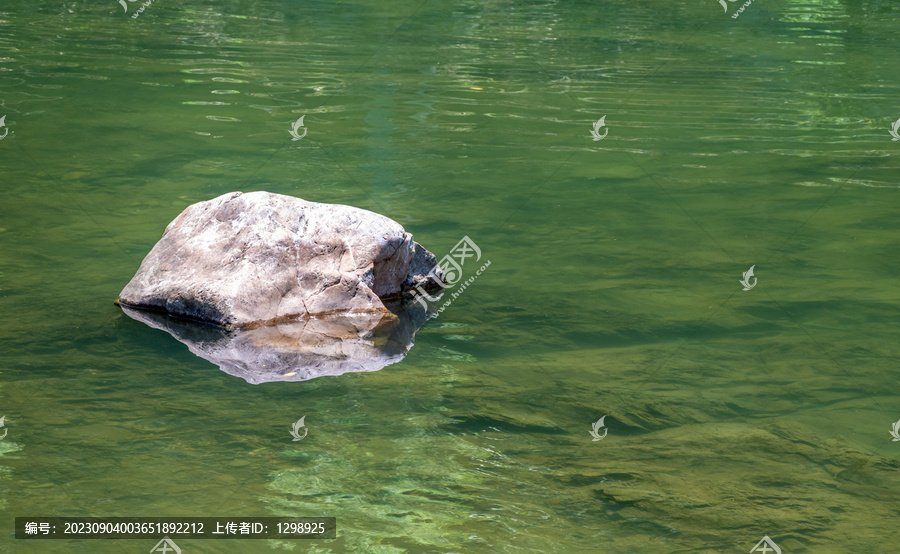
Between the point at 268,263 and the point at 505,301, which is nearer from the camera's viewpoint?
the point at 268,263

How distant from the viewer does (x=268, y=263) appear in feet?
20.0

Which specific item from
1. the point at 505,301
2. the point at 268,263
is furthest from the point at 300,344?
the point at 505,301

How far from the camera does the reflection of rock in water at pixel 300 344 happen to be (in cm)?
544

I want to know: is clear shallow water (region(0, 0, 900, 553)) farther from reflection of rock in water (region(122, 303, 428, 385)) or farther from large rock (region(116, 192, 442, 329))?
large rock (region(116, 192, 442, 329))

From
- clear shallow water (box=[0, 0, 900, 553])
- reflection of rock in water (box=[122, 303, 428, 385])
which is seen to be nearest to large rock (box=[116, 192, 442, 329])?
reflection of rock in water (box=[122, 303, 428, 385])

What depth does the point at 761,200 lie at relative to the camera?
8555 millimetres

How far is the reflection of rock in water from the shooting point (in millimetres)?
5438

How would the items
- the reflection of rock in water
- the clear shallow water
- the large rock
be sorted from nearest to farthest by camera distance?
1. the clear shallow water
2. the reflection of rock in water
3. the large rock

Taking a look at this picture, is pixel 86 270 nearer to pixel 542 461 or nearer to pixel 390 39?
pixel 542 461

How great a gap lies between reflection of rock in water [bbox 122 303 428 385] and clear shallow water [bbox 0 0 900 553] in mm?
140

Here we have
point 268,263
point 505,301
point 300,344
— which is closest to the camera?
point 300,344

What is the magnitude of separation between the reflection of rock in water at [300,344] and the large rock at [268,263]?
10 cm

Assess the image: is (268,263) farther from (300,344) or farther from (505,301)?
(505,301)

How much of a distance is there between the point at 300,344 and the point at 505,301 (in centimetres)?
148
